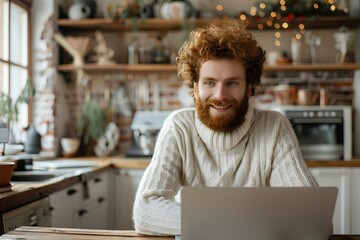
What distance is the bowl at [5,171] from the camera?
2031 millimetres

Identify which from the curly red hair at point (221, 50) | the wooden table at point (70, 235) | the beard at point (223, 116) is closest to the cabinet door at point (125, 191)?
the curly red hair at point (221, 50)

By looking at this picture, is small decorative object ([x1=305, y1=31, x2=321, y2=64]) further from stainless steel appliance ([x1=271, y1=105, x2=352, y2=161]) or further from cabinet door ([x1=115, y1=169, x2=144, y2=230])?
cabinet door ([x1=115, y1=169, x2=144, y2=230])

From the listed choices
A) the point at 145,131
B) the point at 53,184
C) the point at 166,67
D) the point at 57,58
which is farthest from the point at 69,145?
the point at 53,184

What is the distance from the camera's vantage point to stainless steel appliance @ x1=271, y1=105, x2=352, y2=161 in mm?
3877

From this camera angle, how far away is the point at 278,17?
13.7ft

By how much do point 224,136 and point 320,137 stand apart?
2.29 m

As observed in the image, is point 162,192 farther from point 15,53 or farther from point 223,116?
point 15,53

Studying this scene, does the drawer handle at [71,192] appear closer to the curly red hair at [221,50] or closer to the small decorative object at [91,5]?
the curly red hair at [221,50]

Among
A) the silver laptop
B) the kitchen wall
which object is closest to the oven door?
the kitchen wall

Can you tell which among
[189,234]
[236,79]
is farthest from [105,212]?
[189,234]

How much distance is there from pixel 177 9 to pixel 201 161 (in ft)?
8.50

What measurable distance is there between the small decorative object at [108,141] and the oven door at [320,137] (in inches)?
63.3

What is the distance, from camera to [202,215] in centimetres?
122

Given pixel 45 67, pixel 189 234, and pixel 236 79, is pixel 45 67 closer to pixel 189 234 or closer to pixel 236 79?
pixel 236 79
